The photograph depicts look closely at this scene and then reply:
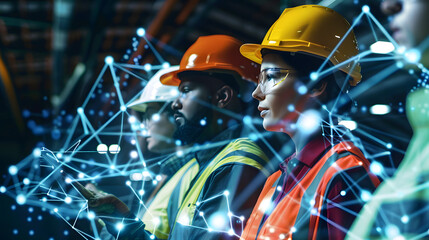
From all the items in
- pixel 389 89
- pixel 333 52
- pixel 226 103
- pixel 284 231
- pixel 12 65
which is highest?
pixel 333 52

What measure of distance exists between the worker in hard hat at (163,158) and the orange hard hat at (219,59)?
411 millimetres

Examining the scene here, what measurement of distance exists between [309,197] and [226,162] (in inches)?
28.4

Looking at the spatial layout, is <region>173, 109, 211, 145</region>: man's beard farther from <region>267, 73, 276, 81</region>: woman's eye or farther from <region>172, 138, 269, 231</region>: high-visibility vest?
<region>267, 73, 276, 81</region>: woman's eye

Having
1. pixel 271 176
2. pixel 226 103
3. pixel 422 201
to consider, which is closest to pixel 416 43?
pixel 422 201

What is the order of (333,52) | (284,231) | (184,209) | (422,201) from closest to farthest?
(422,201) < (284,231) < (333,52) < (184,209)

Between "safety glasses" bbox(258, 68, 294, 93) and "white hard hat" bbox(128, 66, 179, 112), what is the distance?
147 centimetres

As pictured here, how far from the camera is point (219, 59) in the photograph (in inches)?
105

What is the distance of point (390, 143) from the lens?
1.88 m

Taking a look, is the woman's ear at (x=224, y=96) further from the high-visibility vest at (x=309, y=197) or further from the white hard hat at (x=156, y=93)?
the high-visibility vest at (x=309, y=197)

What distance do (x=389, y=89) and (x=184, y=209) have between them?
123 cm

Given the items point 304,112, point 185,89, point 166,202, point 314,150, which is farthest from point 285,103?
point 166,202

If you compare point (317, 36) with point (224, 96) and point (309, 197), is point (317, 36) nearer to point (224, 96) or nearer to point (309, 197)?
point (309, 197)

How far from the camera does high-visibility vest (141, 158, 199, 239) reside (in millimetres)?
2756

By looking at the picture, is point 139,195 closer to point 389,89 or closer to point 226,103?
point 226,103
